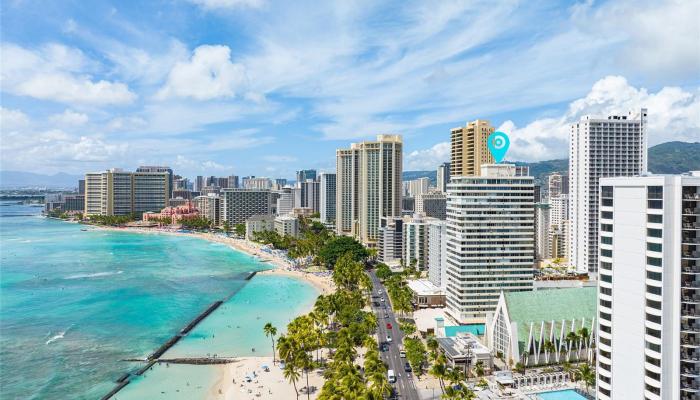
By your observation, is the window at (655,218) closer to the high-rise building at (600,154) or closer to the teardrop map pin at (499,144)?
the teardrop map pin at (499,144)

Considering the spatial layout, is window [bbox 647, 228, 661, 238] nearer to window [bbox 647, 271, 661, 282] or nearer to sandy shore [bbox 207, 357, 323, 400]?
window [bbox 647, 271, 661, 282]

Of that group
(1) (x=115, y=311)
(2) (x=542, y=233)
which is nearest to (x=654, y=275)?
(1) (x=115, y=311)

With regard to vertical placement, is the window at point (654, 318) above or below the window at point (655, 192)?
below

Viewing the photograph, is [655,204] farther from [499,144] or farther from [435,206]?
[435,206]

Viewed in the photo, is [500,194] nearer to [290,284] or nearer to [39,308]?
[290,284]

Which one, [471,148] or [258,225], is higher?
[471,148]

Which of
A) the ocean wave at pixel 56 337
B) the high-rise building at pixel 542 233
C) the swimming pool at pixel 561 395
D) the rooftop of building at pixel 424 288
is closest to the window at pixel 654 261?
the swimming pool at pixel 561 395

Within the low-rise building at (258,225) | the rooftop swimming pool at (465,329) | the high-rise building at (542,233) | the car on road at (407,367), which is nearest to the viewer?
the car on road at (407,367)
